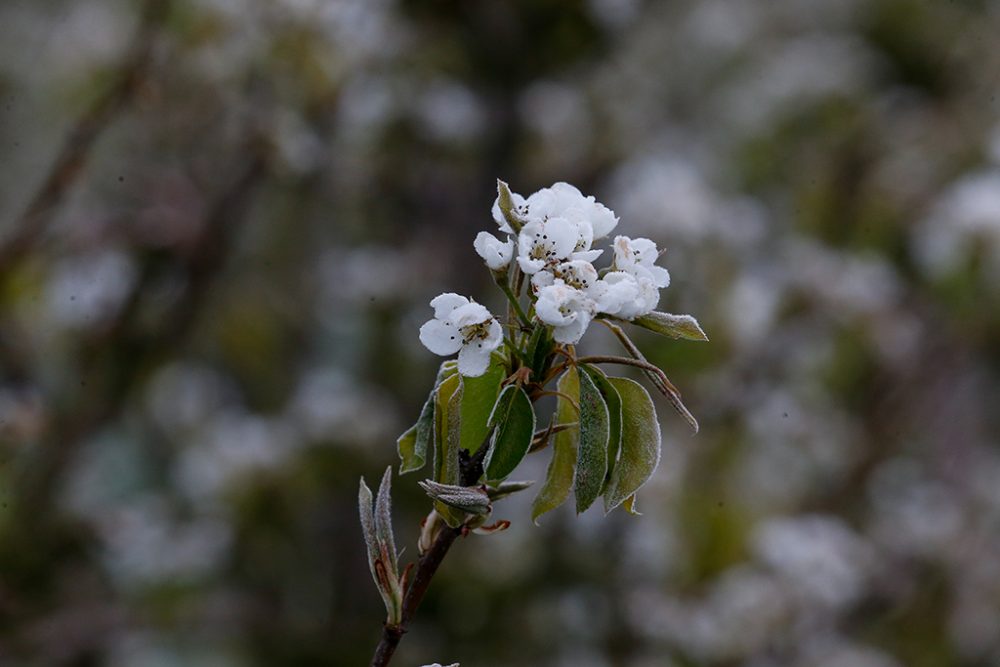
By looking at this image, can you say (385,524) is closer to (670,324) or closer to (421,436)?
(421,436)

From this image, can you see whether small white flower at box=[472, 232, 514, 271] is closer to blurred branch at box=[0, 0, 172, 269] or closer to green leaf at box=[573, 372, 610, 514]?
green leaf at box=[573, 372, 610, 514]

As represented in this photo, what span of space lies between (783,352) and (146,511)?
1063 mm

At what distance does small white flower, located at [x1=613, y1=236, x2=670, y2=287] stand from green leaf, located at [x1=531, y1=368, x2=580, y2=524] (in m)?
0.06

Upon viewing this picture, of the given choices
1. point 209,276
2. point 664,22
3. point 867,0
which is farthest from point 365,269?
point 867,0

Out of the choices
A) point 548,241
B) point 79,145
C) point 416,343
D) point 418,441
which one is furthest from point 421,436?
point 416,343

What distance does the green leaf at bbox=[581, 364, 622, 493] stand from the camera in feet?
1.71

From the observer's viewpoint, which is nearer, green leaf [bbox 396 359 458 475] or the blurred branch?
green leaf [bbox 396 359 458 475]

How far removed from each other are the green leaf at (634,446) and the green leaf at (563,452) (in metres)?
0.03

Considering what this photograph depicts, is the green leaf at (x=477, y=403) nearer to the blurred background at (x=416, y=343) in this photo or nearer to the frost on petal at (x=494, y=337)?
the frost on petal at (x=494, y=337)

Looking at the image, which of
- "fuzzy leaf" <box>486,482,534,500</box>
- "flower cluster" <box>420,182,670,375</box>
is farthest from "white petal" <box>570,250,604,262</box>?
"fuzzy leaf" <box>486,482,534,500</box>

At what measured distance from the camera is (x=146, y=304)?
57.9 inches

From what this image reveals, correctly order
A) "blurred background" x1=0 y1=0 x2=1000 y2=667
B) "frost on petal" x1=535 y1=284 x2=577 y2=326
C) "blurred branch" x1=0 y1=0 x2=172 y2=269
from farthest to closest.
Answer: "blurred background" x1=0 y1=0 x2=1000 y2=667 → "blurred branch" x1=0 y1=0 x2=172 y2=269 → "frost on petal" x1=535 y1=284 x2=577 y2=326

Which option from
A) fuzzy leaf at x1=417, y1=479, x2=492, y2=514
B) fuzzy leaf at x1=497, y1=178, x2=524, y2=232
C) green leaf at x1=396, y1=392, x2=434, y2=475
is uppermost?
fuzzy leaf at x1=497, y1=178, x2=524, y2=232

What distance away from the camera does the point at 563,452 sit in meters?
0.56
